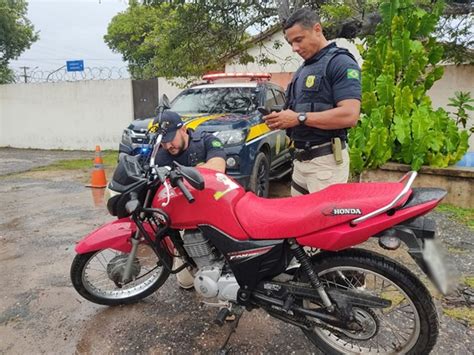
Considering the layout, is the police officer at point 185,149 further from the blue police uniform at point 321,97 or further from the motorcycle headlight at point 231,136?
the motorcycle headlight at point 231,136

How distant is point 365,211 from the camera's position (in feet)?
6.75

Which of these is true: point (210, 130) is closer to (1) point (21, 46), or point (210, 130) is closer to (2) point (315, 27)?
(2) point (315, 27)

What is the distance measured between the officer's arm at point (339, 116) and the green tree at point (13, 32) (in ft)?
59.9

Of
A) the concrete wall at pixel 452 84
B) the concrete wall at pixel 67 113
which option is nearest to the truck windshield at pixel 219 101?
the concrete wall at pixel 452 84

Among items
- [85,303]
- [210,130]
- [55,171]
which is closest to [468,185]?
[210,130]

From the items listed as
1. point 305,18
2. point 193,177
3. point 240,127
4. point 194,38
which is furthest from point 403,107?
point 194,38

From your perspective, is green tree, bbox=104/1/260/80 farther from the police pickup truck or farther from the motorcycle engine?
the motorcycle engine

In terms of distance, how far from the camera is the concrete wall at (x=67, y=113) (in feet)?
39.4

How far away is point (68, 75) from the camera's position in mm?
12422

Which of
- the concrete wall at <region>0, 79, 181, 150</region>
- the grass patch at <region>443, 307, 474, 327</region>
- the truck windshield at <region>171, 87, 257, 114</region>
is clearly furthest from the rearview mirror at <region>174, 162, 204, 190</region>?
the concrete wall at <region>0, 79, 181, 150</region>

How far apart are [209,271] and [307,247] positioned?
0.61 metres

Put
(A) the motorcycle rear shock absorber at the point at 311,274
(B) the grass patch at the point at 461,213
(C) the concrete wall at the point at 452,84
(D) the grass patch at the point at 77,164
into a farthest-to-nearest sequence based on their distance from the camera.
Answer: (D) the grass patch at the point at 77,164 < (C) the concrete wall at the point at 452,84 < (B) the grass patch at the point at 461,213 < (A) the motorcycle rear shock absorber at the point at 311,274

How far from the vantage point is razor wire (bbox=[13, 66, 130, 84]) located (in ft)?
39.0

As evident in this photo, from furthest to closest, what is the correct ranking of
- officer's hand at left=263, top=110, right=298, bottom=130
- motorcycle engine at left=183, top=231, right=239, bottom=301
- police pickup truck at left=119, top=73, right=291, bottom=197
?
police pickup truck at left=119, top=73, right=291, bottom=197 < officer's hand at left=263, top=110, right=298, bottom=130 < motorcycle engine at left=183, top=231, right=239, bottom=301
